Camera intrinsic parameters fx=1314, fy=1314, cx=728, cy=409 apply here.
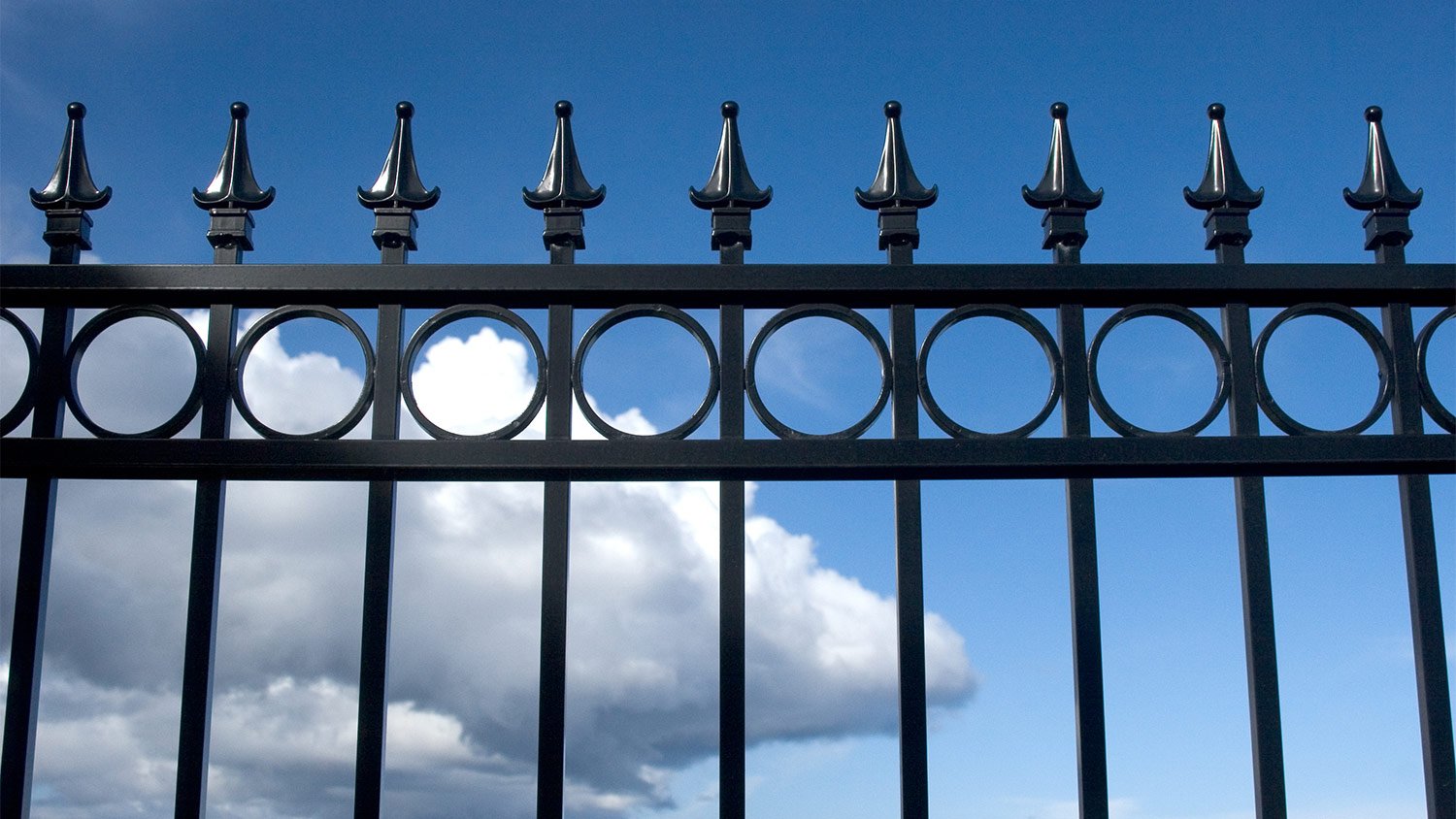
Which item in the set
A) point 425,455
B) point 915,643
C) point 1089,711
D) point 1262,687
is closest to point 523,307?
point 425,455

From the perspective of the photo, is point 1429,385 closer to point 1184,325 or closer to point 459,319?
point 1184,325

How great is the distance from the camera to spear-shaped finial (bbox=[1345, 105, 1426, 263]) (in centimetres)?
370

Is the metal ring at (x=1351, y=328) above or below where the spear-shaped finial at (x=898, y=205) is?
below

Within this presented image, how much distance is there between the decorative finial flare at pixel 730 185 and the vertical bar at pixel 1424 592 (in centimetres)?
179

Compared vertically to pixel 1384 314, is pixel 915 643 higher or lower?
lower

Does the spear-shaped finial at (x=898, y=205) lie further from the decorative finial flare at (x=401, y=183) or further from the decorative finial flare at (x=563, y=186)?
the decorative finial flare at (x=401, y=183)

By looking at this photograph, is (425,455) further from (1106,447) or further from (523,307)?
(1106,447)

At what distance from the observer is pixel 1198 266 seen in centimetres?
359

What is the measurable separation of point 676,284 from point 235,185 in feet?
4.21

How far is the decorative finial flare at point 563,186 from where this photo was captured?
3.58 meters

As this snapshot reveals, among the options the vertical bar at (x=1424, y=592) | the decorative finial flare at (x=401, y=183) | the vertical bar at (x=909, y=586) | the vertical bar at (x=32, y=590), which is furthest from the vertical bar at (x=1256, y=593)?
the vertical bar at (x=32, y=590)

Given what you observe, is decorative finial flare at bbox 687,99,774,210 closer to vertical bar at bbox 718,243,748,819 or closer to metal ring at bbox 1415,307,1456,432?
vertical bar at bbox 718,243,748,819

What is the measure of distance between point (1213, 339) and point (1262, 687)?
94 centimetres

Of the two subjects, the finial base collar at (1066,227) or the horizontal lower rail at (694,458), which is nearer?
the horizontal lower rail at (694,458)
